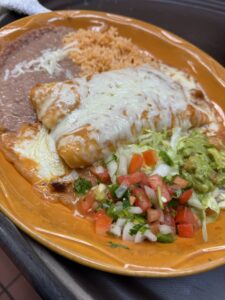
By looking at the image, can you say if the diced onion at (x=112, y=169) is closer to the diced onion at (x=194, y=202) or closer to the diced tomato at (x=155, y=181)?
the diced tomato at (x=155, y=181)

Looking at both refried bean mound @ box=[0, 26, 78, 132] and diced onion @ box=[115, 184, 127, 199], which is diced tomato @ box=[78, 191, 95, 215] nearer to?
diced onion @ box=[115, 184, 127, 199]

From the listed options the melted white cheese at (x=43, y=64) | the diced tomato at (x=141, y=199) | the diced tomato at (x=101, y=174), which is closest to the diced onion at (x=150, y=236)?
the diced tomato at (x=141, y=199)

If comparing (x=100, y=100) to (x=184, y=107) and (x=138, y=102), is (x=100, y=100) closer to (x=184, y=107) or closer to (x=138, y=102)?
(x=138, y=102)

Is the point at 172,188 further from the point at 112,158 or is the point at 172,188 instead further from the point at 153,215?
the point at 112,158

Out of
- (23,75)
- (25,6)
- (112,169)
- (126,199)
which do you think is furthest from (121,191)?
(25,6)

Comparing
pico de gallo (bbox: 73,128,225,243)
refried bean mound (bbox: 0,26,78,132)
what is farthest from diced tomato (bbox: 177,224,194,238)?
refried bean mound (bbox: 0,26,78,132)

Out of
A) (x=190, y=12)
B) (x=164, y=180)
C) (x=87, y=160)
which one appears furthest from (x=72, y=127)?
(x=190, y=12)

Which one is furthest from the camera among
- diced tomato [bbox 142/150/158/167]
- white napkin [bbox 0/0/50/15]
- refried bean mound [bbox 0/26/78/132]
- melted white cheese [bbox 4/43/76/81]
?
white napkin [bbox 0/0/50/15]
